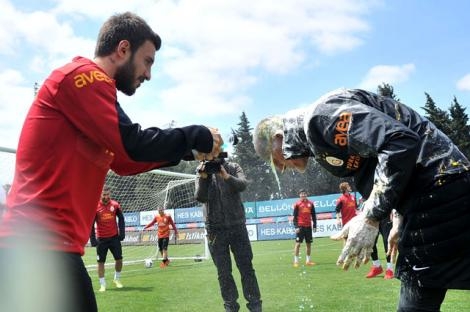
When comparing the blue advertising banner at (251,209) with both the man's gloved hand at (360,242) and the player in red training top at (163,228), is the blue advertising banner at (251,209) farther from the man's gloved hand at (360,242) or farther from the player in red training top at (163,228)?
the man's gloved hand at (360,242)

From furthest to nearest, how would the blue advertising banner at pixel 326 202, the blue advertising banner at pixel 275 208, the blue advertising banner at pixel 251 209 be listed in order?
1. the blue advertising banner at pixel 251 209
2. the blue advertising banner at pixel 275 208
3. the blue advertising banner at pixel 326 202

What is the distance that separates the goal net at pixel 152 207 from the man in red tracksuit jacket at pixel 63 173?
21.1ft

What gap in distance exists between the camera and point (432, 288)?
2.59 metres

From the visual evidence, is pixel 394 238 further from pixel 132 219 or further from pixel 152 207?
pixel 132 219

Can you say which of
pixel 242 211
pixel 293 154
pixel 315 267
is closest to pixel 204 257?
pixel 315 267

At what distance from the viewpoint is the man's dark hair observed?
247cm

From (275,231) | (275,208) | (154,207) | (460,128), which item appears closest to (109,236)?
(154,207)

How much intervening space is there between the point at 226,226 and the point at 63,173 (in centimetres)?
458

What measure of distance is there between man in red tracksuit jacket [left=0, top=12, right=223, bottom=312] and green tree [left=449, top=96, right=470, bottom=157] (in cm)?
5038

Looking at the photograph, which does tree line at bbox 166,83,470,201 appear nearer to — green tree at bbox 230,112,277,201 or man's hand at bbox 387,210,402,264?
green tree at bbox 230,112,277,201

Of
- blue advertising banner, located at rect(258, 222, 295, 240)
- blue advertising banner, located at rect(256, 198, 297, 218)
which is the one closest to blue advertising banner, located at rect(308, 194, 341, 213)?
blue advertising banner, located at rect(256, 198, 297, 218)

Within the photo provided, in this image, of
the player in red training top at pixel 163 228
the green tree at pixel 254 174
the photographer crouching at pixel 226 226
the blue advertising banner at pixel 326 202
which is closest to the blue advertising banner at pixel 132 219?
the player in red training top at pixel 163 228

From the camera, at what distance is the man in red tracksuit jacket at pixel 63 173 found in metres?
2.10

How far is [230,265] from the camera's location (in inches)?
258
